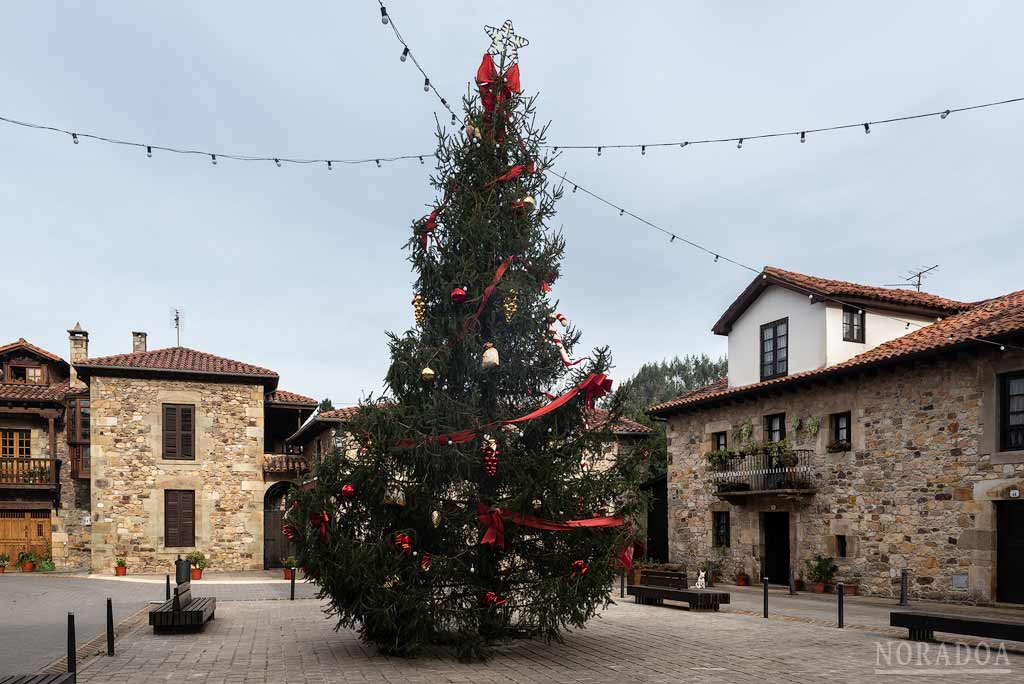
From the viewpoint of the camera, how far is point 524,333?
35.9ft

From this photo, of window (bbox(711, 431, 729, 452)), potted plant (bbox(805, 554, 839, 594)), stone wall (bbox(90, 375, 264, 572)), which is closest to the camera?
potted plant (bbox(805, 554, 839, 594))

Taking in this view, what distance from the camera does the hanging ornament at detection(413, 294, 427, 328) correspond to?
1100 cm

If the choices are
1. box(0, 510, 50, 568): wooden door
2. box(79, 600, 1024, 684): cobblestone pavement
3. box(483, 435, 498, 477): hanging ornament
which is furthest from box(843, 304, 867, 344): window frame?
box(0, 510, 50, 568): wooden door

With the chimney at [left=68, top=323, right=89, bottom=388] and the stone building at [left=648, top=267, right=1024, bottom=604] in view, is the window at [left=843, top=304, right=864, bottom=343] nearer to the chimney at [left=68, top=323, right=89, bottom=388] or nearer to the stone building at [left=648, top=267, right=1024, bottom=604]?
the stone building at [left=648, top=267, right=1024, bottom=604]

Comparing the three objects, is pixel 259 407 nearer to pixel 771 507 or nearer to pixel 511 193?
pixel 771 507

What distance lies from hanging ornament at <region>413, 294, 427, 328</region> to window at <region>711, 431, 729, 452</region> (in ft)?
50.9

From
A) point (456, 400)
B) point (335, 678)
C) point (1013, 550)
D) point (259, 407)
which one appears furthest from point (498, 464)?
point (259, 407)

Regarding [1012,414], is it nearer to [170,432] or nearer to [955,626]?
[955,626]

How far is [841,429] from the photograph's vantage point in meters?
20.3

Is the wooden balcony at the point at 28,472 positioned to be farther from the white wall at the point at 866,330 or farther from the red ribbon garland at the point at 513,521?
the white wall at the point at 866,330

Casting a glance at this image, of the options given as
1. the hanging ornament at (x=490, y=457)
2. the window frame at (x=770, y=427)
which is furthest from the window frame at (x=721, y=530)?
the hanging ornament at (x=490, y=457)

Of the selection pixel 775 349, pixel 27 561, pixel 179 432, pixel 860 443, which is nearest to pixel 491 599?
pixel 860 443

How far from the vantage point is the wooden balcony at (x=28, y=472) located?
2922 cm

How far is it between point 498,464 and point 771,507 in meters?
14.1
